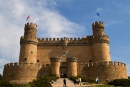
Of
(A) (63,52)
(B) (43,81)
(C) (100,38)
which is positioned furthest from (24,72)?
(C) (100,38)

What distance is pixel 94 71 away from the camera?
43.7 metres

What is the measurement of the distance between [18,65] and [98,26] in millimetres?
20762

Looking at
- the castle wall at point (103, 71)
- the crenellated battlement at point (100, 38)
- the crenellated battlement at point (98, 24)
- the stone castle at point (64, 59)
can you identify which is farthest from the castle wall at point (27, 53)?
the crenellated battlement at point (98, 24)

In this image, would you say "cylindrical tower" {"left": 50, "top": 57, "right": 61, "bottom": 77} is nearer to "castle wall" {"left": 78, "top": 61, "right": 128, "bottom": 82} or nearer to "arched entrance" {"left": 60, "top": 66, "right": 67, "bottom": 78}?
"arched entrance" {"left": 60, "top": 66, "right": 67, "bottom": 78}

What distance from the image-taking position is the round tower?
48.7 metres

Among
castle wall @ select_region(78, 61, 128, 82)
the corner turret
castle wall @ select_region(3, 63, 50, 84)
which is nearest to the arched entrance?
castle wall @ select_region(3, 63, 50, 84)

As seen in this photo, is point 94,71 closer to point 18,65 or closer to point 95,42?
point 95,42

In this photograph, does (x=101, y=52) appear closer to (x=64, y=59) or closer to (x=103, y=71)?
(x=103, y=71)

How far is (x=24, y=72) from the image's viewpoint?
4384 centimetres

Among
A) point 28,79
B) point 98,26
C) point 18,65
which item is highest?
point 98,26

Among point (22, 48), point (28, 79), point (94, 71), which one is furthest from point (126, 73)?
point (22, 48)

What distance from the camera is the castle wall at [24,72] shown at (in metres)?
43.4

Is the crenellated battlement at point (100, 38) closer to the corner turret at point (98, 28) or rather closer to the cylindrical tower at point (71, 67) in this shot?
the corner turret at point (98, 28)

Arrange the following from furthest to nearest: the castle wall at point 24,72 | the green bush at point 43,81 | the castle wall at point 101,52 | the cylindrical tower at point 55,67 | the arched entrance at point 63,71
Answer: the castle wall at point 101,52, the arched entrance at point 63,71, the castle wall at point 24,72, the cylindrical tower at point 55,67, the green bush at point 43,81
